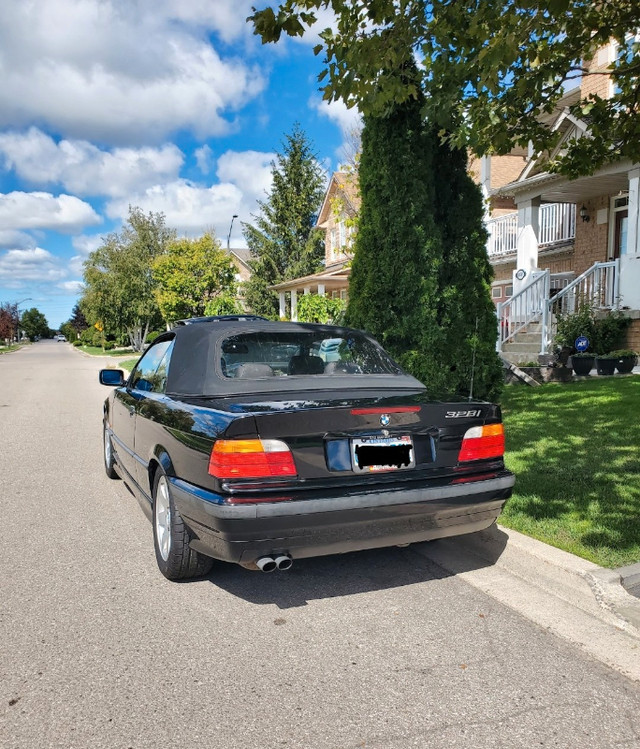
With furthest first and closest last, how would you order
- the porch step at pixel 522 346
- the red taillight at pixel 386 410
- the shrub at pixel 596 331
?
the porch step at pixel 522 346
the shrub at pixel 596 331
the red taillight at pixel 386 410

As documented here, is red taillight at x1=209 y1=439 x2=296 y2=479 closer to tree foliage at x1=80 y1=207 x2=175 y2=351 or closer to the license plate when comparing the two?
the license plate

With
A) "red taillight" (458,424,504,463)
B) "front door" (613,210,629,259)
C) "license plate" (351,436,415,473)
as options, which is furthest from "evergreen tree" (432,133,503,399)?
"front door" (613,210,629,259)

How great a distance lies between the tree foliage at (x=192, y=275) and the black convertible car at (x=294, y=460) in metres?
23.5

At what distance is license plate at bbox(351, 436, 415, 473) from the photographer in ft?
10.7

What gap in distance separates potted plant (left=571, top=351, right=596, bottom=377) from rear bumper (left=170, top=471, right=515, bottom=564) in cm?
931

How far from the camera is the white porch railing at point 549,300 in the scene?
13587mm

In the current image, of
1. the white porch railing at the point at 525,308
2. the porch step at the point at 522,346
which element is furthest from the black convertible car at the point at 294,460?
the white porch railing at the point at 525,308

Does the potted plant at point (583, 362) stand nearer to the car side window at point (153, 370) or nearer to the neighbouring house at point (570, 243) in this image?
the neighbouring house at point (570, 243)

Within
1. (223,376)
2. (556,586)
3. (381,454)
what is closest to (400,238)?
(223,376)

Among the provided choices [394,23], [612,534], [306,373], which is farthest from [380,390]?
[394,23]

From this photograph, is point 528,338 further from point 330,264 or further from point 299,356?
point 330,264

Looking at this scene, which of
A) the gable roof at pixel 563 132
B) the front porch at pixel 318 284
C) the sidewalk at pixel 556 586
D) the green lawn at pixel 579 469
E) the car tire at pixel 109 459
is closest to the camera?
the sidewalk at pixel 556 586

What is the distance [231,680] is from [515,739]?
3.89ft

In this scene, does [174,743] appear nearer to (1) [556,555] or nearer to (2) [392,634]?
Answer: (2) [392,634]
